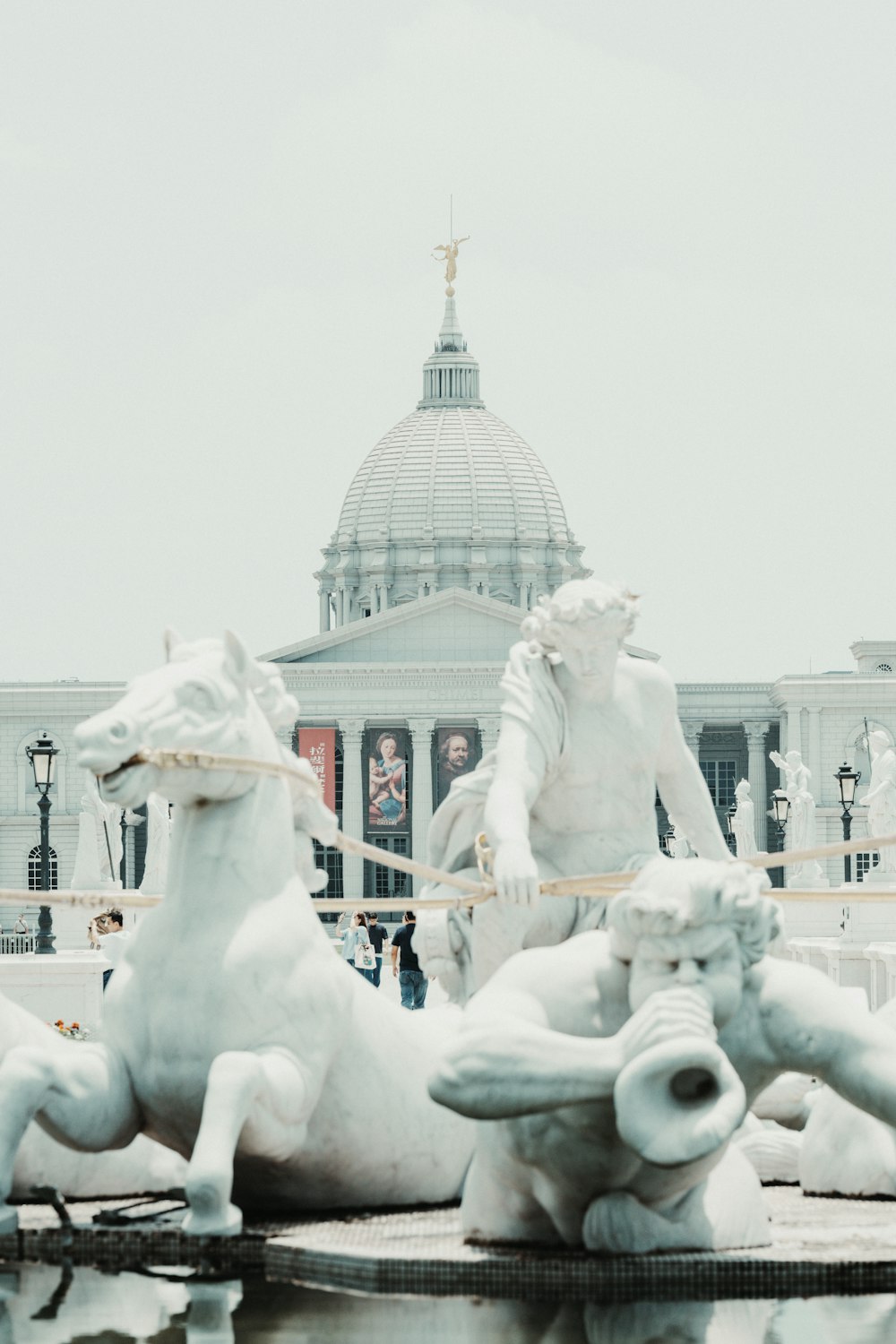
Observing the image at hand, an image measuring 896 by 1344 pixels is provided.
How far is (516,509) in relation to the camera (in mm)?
129875

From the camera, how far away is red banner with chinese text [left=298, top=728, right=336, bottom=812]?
295ft

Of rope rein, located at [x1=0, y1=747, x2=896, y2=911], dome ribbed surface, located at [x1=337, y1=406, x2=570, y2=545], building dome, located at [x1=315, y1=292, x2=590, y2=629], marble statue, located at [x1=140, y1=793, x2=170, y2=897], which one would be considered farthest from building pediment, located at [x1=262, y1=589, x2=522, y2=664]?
rope rein, located at [x1=0, y1=747, x2=896, y2=911]

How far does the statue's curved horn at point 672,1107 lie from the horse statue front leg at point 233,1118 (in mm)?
1267

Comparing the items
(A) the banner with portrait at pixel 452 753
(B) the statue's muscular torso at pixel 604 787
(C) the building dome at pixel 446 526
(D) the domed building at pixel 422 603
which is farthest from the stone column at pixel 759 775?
(B) the statue's muscular torso at pixel 604 787

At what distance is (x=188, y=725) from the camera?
7574 millimetres

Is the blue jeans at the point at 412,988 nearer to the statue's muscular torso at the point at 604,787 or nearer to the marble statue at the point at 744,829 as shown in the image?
the statue's muscular torso at the point at 604,787

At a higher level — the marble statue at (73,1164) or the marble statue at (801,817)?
the marble statue at (801,817)

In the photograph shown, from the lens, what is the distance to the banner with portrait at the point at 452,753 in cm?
10156

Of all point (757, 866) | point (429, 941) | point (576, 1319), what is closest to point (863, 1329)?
point (576, 1319)

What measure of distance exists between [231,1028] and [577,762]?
2116 mm

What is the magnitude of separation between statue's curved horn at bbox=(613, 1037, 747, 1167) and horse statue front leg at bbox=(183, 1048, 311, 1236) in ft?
4.16

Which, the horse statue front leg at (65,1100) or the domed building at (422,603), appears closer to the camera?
the horse statue front leg at (65,1100)

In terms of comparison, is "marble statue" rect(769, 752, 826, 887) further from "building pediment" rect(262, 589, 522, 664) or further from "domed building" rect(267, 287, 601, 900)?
"building pediment" rect(262, 589, 522, 664)

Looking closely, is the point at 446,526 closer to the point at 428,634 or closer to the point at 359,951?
the point at 428,634
